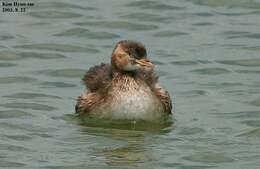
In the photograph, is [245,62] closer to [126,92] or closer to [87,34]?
[87,34]

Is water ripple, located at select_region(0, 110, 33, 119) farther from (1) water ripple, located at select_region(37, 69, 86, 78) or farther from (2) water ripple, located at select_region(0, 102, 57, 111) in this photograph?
(1) water ripple, located at select_region(37, 69, 86, 78)

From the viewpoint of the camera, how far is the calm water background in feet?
42.1

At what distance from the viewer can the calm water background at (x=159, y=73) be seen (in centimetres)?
1284

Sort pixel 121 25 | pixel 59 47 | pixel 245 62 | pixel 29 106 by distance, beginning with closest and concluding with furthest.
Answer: pixel 29 106, pixel 245 62, pixel 59 47, pixel 121 25

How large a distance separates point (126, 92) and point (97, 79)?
1.96ft

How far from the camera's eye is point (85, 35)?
1916 cm

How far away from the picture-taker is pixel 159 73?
668 inches

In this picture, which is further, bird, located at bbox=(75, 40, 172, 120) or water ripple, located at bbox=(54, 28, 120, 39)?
water ripple, located at bbox=(54, 28, 120, 39)

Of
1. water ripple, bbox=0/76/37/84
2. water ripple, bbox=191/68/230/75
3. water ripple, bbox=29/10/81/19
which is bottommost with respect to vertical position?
water ripple, bbox=0/76/37/84

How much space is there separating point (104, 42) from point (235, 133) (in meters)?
5.24

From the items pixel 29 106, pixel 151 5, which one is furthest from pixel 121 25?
pixel 29 106

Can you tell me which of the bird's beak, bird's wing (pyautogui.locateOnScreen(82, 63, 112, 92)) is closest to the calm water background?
bird's wing (pyautogui.locateOnScreen(82, 63, 112, 92))

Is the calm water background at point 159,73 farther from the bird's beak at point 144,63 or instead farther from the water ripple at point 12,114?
the bird's beak at point 144,63


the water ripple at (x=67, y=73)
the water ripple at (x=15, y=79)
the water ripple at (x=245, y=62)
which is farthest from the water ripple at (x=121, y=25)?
the water ripple at (x=15, y=79)
